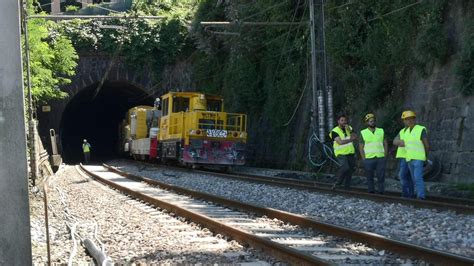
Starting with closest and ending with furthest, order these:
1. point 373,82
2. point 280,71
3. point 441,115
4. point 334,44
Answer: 1. point 441,115
2. point 373,82
3. point 334,44
4. point 280,71

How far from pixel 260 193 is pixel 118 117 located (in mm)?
44141

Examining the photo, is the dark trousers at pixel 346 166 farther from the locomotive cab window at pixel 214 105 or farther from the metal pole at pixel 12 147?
the locomotive cab window at pixel 214 105

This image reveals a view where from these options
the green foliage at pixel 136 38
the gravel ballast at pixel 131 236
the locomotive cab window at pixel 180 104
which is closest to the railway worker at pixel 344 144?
the gravel ballast at pixel 131 236

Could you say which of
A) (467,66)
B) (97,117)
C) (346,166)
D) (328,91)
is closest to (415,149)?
(346,166)

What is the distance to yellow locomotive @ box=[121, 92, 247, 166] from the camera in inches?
891

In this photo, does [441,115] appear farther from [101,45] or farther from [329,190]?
[101,45]

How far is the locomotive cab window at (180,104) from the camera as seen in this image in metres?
24.6

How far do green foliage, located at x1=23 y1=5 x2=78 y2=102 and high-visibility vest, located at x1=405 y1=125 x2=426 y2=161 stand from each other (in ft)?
60.4

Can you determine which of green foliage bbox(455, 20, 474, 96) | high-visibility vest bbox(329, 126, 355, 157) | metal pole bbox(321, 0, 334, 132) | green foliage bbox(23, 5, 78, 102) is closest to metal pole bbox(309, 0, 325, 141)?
metal pole bbox(321, 0, 334, 132)

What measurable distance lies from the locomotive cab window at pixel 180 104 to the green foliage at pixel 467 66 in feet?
41.9

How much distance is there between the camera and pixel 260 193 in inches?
532

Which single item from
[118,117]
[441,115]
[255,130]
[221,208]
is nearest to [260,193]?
[221,208]

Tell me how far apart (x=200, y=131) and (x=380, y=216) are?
46.4ft

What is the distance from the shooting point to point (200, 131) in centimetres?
2255
